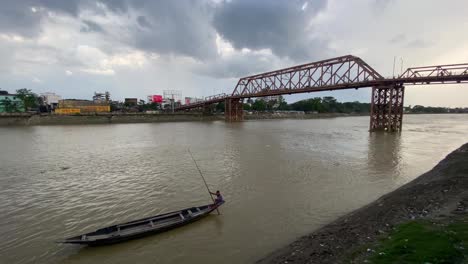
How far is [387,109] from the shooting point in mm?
50031

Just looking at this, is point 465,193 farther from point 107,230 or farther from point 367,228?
point 107,230

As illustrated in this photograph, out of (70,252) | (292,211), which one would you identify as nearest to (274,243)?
(292,211)

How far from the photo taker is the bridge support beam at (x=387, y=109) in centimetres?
4806

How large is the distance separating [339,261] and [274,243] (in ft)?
10.2

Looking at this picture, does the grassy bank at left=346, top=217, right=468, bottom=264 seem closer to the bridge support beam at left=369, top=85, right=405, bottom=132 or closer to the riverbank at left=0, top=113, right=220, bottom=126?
the bridge support beam at left=369, top=85, right=405, bottom=132

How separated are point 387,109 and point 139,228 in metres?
53.8

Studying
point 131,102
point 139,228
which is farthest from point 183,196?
point 131,102

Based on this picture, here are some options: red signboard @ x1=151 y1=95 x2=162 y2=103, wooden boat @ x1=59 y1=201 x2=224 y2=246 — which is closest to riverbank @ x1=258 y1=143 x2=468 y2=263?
wooden boat @ x1=59 y1=201 x2=224 y2=246

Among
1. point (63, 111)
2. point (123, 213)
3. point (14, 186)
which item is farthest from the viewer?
point (63, 111)

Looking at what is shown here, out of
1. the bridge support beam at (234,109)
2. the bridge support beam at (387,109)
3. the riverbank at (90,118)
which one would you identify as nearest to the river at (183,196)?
the bridge support beam at (387,109)

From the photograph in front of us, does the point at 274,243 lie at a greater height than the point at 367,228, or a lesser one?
lesser

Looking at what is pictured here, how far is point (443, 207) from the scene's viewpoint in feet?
29.0

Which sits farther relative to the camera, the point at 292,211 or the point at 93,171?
the point at 93,171

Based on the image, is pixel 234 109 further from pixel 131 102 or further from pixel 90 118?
pixel 131 102
